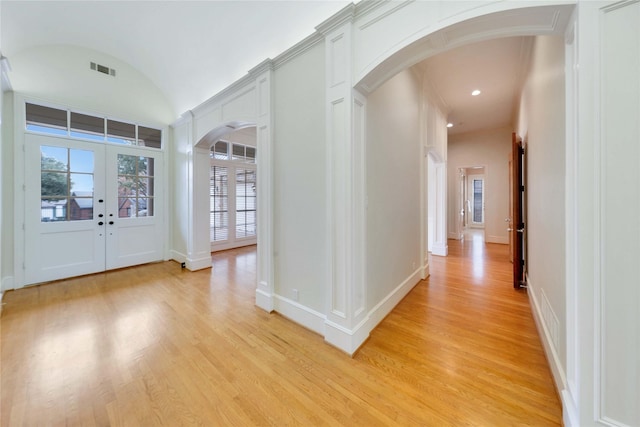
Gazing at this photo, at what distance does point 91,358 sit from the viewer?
6.59 feet

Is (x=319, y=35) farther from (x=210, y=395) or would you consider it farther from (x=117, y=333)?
(x=117, y=333)

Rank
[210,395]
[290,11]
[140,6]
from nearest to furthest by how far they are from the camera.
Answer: [210,395] → [290,11] → [140,6]

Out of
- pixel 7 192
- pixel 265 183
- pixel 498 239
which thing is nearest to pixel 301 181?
pixel 265 183

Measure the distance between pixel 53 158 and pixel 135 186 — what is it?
3.75ft

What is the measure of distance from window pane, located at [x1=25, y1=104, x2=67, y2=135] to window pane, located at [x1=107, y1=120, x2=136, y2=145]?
57cm

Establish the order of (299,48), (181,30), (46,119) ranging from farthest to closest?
(46,119) < (181,30) < (299,48)

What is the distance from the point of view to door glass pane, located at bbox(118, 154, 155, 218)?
4.52 meters

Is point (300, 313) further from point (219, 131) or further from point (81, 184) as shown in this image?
point (81, 184)

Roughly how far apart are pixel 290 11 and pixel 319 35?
621 mm

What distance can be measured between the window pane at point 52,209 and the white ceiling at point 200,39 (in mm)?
2119

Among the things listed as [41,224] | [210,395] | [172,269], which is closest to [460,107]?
[210,395]

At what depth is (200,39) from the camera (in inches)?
134

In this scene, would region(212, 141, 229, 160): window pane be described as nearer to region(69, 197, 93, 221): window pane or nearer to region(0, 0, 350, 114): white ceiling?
region(0, 0, 350, 114): white ceiling

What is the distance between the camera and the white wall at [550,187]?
1635 mm
